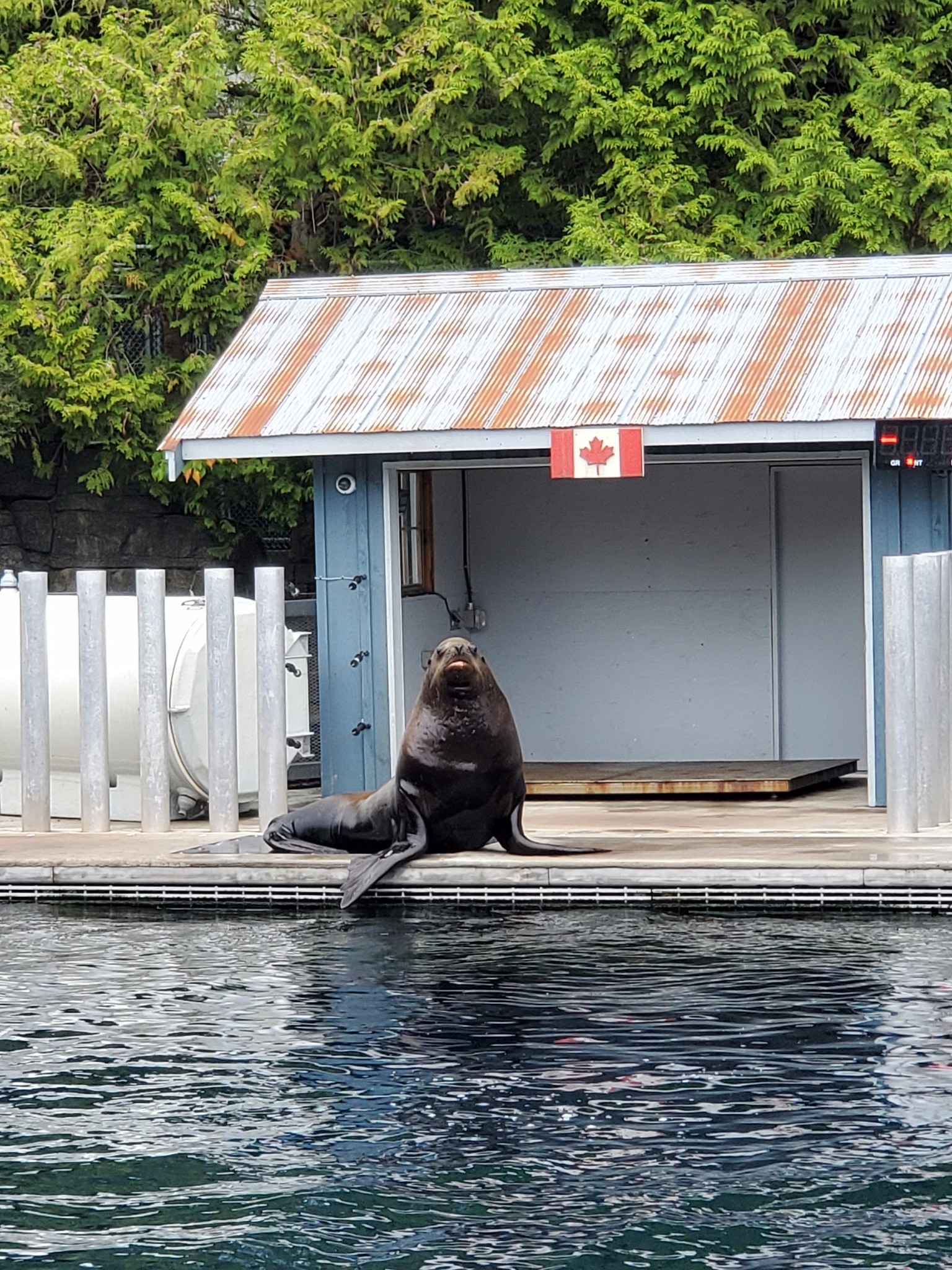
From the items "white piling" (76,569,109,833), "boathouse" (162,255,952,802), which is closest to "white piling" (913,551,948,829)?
"boathouse" (162,255,952,802)

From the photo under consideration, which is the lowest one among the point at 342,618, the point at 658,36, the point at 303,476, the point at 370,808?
the point at 370,808

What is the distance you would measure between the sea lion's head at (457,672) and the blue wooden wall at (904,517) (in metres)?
2.84

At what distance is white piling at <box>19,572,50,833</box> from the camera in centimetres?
1265

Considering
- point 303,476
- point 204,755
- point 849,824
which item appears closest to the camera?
point 849,824

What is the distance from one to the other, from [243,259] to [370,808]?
9.78m

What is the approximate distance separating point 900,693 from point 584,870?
203 cm

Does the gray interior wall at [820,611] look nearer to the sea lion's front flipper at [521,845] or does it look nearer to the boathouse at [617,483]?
the boathouse at [617,483]

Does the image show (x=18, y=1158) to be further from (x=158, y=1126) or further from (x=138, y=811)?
(x=138, y=811)

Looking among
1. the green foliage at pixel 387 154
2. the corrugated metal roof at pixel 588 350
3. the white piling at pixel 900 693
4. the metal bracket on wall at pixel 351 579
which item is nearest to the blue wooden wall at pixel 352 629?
the metal bracket on wall at pixel 351 579

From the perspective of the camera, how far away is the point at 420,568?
15.2 meters

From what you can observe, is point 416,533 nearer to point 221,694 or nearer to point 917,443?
point 221,694

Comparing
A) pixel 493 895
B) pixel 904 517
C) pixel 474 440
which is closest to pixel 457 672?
pixel 493 895

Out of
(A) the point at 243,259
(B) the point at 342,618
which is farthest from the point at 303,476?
(B) the point at 342,618

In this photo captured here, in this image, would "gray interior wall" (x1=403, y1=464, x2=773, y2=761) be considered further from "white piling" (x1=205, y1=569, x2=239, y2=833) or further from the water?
the water
